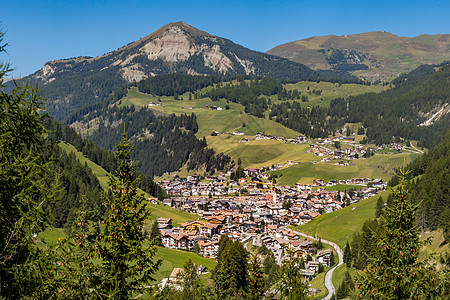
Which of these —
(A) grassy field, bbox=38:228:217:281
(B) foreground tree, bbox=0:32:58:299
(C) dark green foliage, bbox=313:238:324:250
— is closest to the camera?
(B) foreground tree, bbox=0:32:58:299

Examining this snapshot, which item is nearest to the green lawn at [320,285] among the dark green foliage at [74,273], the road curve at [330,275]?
the road curve at [330,275]

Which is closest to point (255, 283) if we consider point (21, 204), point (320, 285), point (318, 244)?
point (21, 204)

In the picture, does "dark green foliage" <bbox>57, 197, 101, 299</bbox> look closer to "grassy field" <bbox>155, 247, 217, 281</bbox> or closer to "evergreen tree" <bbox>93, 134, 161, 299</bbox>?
"evergreen tree" <bbox>93, 134, 161, 299</bbox>

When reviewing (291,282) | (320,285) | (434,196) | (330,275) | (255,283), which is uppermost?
(291,282)

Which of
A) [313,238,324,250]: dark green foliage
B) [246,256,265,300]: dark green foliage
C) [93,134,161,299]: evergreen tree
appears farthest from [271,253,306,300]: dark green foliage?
[313,238,324,250]: dark green foliage

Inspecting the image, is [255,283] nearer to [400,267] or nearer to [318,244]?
[400,267]
